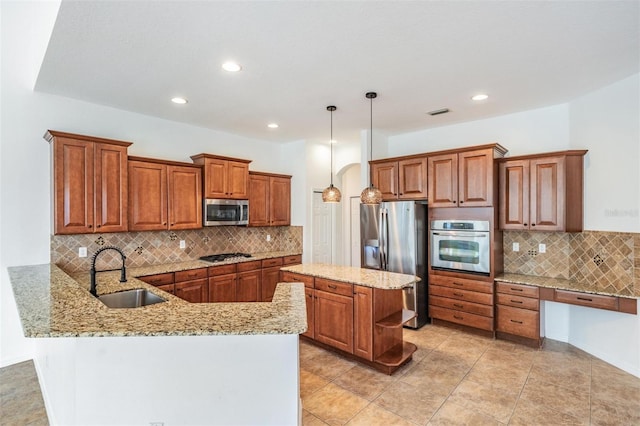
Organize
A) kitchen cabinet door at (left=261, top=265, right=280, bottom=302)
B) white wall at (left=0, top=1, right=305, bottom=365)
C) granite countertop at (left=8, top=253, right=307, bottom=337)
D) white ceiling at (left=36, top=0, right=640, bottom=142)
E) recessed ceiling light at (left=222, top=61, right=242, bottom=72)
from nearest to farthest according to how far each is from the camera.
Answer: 1. granite countertop at (left=8, top=253, right=307, bottom=337)
2. white ceiling at (left=36, top=0, right=640, bottom=142)
3. recessed ceiling light at (left=222, top=61, right=242, bottom=72)
4. white wall at (left=0, top=1, right=305, bottom=365)
5. kitchen cabinet door at (left=261, top=265, right=280, bottom=302)

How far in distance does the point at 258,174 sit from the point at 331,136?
1420mm

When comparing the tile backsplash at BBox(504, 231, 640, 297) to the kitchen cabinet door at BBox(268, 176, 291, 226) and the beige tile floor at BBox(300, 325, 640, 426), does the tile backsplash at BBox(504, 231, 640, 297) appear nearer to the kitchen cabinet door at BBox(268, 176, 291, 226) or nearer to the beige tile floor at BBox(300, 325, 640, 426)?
the beige tile floor at BBox(300, 325, 640, 426)

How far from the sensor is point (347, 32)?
93.2 inches

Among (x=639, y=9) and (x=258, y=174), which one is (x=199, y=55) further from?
(x=639, y=9)

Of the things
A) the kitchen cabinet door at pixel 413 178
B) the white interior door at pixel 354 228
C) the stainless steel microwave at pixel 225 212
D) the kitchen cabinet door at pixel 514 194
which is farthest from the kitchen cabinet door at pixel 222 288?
the kitchen cabinet door at pixel 514 194

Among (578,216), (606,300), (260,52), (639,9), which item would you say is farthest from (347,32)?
(606,300)

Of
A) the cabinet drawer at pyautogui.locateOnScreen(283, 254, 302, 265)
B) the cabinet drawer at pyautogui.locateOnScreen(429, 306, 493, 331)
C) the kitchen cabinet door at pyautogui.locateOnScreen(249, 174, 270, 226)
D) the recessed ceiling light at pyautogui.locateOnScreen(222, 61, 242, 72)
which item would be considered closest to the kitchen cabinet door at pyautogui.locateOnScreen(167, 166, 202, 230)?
the kitchen cabinet door at pyautogui.locateOnScreen(249, 174, 270, 226)

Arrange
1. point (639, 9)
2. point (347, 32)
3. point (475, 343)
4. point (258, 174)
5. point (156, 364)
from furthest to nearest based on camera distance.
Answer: point (258, 174) → point (475, 343) → point (347, 32) → point (639, 9) → point (156, 364)

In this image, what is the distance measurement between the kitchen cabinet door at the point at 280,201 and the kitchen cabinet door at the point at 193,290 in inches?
66.9

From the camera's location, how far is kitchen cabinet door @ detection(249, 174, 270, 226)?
5.28 m

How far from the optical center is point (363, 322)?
3.21 m

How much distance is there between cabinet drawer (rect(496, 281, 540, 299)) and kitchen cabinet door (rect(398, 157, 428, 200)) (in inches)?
58.5

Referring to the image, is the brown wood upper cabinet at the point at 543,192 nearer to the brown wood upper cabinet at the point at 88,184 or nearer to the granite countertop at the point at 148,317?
the granite countertop at the point at 148,317

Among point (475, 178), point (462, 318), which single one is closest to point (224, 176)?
point (475, 178)
